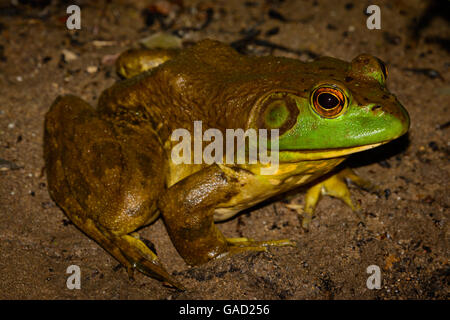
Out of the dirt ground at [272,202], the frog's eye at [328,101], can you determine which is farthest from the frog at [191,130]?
the dirt ground at [272,202]

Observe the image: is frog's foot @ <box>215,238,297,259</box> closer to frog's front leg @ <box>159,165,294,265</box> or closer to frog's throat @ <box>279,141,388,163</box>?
frog's front leg @ <box>159,165,294,265</box>

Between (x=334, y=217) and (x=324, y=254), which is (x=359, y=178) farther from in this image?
(x=324, y=254)

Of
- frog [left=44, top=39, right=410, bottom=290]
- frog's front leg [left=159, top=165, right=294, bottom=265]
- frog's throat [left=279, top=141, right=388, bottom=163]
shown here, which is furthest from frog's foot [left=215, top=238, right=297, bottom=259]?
frog's throat [left=279, top=141, right=388, bottom=163]

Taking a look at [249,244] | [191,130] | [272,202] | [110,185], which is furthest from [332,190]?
[110,185]

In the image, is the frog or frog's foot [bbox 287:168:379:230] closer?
the frog

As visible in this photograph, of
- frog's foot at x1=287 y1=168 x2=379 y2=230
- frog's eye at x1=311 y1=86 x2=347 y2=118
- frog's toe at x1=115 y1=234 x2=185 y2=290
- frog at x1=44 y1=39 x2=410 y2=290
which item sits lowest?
frog's toe at x1=115 y1=234 x2=185 y2=290

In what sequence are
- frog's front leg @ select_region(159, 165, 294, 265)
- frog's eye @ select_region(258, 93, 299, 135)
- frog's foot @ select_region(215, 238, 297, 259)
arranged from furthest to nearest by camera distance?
frog's foot @ select_region(215, 238, 297, 259) → frog's front leg @ select_region(159, 165, 294, 265) → frog's eye @ select_region(258, 93, 299, 135)

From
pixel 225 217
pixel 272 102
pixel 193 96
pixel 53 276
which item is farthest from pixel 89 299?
pixel 272 102
